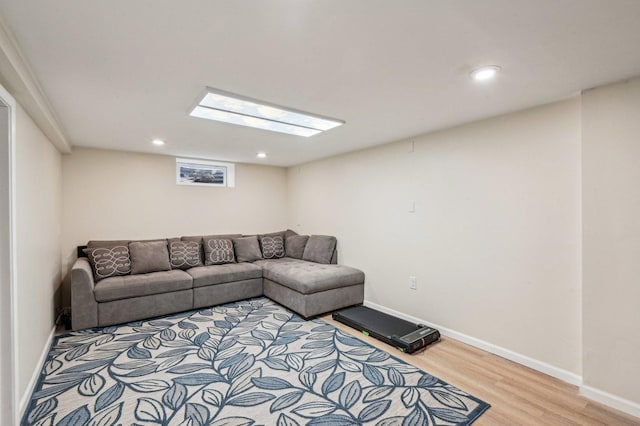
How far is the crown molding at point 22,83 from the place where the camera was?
4.83ft

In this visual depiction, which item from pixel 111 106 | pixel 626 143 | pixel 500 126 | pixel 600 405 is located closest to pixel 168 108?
pixel 111 106

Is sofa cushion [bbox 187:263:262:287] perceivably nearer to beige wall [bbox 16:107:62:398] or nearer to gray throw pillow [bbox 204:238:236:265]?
gray throw pillow [bbox 204:238:236:265]

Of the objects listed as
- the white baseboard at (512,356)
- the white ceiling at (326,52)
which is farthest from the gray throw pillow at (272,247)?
the white ceiling at (326,52)

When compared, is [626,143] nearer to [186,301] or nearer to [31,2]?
[31,2]

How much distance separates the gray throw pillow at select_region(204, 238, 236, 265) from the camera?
4641mm

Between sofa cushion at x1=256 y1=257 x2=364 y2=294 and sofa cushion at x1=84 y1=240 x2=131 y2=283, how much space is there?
→ 1.85 m

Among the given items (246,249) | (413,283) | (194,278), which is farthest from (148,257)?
(413,283)

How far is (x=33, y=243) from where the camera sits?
2381mm

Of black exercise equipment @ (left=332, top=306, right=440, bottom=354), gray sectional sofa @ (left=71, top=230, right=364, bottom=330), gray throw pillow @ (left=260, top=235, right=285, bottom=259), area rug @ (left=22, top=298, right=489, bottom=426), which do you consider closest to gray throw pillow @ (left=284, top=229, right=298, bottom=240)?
gray throw pillow @ (left=260, top=235, right=285, bottom=259)

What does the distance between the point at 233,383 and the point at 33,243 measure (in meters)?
1.95

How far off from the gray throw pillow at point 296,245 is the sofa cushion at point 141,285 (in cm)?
181

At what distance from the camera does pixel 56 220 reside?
356cm

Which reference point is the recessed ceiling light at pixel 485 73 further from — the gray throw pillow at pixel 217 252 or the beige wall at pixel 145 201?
the beige wall at pixel 145 201

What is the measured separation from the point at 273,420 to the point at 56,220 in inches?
139
